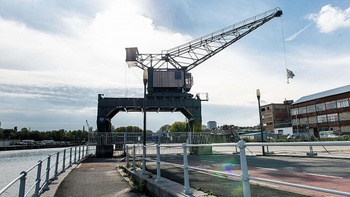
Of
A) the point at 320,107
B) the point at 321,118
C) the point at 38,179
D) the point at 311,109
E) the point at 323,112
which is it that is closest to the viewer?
the point at 38,179

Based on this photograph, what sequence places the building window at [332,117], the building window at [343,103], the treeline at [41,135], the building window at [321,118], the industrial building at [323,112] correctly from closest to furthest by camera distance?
the building window at [343,103], the industrial building at [323,112], the building window at [332,117], the building window at [321,118], the treeline at [41,135]

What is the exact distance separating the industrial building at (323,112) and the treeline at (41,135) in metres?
93.0

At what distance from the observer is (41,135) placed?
467 ft

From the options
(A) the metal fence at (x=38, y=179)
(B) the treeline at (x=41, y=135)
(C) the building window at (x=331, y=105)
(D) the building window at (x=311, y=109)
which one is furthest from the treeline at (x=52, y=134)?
(A) the metal fence at (x=38, y=179)

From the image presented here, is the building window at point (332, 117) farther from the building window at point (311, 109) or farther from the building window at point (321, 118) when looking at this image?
the building window at point (311, 109)

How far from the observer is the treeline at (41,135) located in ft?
424

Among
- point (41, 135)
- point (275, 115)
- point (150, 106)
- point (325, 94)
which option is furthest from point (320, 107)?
point (41, 135)

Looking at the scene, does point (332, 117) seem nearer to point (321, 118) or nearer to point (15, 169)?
point (321, 118)

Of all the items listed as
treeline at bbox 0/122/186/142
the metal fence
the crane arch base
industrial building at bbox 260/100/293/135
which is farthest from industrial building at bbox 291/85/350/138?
treeline at bbox 0/122/186/142

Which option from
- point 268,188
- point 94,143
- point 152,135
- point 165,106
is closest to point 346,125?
point 165,106

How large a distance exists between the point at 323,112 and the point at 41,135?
454 feet

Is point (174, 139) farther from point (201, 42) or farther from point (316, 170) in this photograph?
point (316, 170)

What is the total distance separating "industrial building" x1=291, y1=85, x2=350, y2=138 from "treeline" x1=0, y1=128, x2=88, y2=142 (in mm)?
93005

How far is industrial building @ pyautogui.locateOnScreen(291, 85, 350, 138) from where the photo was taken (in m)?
56.6
